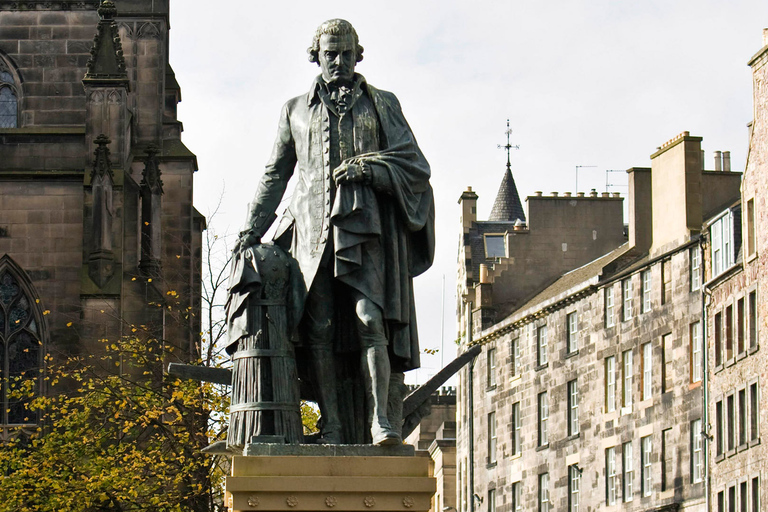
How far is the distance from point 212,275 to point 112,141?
22.5 ft

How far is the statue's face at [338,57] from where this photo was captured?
12141 mm

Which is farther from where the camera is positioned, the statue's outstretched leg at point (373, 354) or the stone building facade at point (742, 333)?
the stone building facade at point (742, 333)

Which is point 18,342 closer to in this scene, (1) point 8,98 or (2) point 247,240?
(1) point 8,98

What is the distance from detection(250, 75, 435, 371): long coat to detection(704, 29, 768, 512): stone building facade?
127 ft

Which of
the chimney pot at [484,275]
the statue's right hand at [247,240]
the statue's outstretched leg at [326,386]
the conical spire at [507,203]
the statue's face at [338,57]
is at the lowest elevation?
the statue's outstretched leg at [326,386]

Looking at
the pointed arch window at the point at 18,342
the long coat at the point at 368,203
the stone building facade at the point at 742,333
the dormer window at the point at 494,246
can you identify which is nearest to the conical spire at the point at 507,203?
the dormer window at the point at 494,246

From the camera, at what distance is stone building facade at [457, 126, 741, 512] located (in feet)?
195

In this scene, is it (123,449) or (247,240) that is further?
(123,449)

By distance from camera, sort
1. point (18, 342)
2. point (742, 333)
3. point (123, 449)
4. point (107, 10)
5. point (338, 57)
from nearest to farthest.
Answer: point (338, 57)
point (123, 449)
point (18, 342)
point (107, 10)
point (742, 333)

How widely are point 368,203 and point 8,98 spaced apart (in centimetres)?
3550

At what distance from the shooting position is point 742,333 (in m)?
52.8

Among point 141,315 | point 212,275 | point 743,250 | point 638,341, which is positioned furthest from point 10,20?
point 638,341

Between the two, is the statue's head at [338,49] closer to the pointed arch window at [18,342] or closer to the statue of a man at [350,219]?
the statue of a man at [350,219]

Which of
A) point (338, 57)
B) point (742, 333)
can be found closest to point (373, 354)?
point (338, 57)
